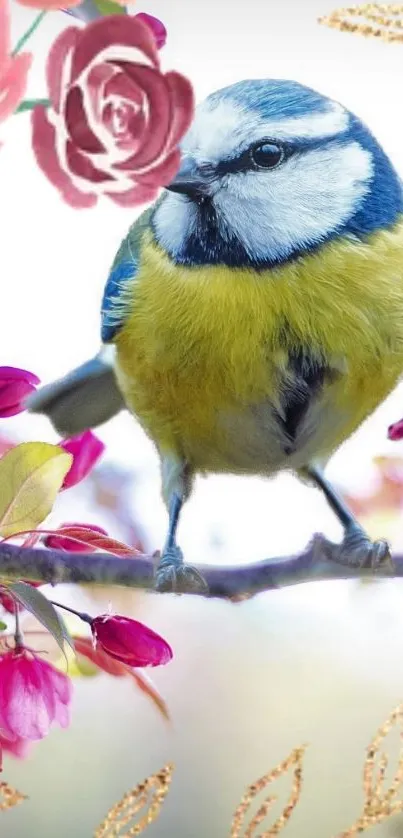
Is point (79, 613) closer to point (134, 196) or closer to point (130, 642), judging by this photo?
point (130, 642)

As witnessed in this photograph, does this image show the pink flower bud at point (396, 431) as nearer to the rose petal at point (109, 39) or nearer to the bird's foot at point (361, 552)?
the bird's foot at point (361, 552)

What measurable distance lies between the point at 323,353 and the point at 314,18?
20cm

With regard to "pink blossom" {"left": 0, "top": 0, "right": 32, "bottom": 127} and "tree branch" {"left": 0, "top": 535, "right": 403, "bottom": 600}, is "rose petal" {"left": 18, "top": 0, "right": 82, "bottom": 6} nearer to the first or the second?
"pink blossom" {"left": 0, "top": 0, "right": 32, "bottom": 127}

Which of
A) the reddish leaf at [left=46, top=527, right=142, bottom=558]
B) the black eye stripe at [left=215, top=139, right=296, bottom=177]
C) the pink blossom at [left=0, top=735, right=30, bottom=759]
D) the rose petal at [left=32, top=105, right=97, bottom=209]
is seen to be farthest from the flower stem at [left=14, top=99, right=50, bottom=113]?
the pink blossom at [left=0, top=735, right=30, bottom=759]

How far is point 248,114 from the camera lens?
0.51 m

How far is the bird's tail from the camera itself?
1.80ft

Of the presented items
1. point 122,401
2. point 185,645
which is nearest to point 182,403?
point 122,401

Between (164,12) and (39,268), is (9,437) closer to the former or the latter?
(39,268)

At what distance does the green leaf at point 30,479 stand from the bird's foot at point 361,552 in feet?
0.54

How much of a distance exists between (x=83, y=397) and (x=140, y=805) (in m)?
0.24

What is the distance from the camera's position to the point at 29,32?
54 cm

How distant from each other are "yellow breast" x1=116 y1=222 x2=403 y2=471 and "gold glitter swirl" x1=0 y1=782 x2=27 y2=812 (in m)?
0.24

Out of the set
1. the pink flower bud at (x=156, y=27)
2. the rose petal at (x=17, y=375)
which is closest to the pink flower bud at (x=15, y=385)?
the rose petal at (x=17, y=375)

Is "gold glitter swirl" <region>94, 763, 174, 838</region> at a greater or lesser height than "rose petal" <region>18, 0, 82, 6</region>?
lesser
